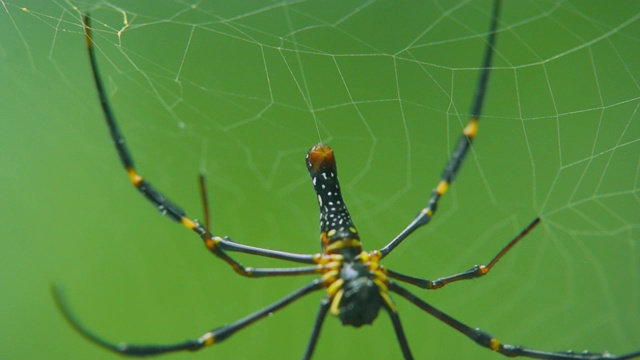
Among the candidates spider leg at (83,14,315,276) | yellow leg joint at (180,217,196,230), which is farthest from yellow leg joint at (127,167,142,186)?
yellow leg joint at (180,217,196,230)

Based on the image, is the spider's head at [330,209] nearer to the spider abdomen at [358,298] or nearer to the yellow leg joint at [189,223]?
the spider abdomen at [358,298]

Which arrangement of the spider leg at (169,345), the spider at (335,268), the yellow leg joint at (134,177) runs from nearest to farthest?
the spider leg at (169,345) → the spider at (335,268) → the yellow leg joint at (134,177)

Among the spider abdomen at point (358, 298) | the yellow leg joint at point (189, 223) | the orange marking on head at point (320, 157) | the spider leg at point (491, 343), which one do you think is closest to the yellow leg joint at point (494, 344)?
the spider leg at point (491, 343)

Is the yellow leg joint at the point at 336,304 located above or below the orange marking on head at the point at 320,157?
below

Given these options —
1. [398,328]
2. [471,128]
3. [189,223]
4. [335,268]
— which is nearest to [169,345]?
[189,223]

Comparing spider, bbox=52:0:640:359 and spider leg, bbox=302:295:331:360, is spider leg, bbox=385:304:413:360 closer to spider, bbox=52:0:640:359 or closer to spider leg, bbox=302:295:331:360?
spider, bbox=52:0:640:359

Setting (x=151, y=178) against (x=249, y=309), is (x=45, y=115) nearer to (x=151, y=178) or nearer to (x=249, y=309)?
(x=151, y=178)

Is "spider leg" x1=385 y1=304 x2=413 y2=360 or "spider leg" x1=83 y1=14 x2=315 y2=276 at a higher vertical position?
"spider leg" x1=83 y1=14 x2=315 y2=276

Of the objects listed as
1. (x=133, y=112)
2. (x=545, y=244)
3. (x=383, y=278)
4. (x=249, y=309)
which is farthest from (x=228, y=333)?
(x=545, y=244)
